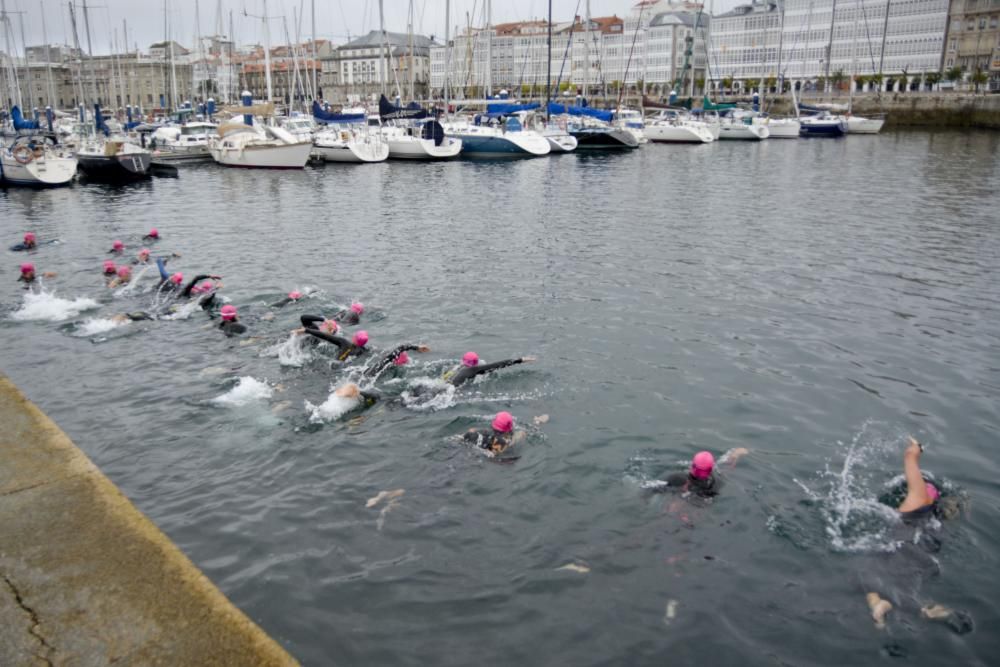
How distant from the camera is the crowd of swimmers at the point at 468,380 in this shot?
27.9 feet

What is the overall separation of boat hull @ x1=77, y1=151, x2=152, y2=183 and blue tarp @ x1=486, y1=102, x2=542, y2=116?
2936 centimetres

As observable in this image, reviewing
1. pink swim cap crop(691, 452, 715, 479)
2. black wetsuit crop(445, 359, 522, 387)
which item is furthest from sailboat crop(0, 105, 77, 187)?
pink swim cap crop(691, 452, 715, 479)

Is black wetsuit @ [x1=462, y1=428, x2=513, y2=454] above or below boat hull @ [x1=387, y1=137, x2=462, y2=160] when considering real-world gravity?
below

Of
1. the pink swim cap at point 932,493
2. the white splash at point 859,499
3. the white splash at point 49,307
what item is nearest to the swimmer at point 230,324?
the white splash at point 49,307

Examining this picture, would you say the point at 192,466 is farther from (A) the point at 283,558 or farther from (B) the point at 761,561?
(B) the point at 761,561

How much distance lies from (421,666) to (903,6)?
470ft

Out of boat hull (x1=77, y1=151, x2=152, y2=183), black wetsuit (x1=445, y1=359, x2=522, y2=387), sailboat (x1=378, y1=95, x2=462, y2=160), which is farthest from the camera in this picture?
sailboat (x1=378, y1=95, x2=462, y2=160)

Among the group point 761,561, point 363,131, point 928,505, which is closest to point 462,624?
point 761,561

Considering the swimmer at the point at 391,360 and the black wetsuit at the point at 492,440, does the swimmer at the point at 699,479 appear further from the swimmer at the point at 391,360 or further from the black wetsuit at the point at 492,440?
the swimmer at the point at 391,360

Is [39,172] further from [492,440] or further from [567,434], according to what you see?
[567,434]

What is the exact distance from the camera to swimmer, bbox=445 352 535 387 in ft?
39.5

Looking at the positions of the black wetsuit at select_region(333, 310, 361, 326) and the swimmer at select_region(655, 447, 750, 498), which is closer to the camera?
the swimmer at select_region(655, 447, 750, 498)

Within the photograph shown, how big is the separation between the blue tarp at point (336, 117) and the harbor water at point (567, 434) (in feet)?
123

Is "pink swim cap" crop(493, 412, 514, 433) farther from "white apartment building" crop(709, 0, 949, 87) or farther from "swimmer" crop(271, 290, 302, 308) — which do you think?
"white apartment building" crop(709, 0, 949, 87)
